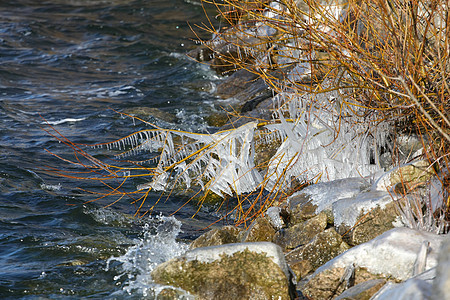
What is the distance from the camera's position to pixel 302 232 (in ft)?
15.6

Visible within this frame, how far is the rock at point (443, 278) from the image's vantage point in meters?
2.46

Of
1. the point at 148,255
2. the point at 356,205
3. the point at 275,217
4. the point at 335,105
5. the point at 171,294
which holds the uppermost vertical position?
the point at 335,105

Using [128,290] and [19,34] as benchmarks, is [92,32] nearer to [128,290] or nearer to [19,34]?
[19,34]

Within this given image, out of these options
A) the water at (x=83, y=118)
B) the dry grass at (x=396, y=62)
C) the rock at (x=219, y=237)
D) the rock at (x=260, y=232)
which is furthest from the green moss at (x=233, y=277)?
the dry grass at (x=396, y=62)

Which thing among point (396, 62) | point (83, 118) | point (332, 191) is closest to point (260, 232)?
point (332, 191)

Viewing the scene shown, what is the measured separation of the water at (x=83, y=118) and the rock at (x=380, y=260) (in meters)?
1.29

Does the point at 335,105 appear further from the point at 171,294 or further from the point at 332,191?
the point at 171,294

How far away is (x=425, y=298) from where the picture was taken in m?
2.91

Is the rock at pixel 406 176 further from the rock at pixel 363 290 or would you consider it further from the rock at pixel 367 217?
the rock at pixel 363 290

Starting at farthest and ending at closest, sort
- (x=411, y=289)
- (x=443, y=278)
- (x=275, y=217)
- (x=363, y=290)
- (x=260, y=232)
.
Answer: (x=275, y=217), (x=260, y=232), (x=363, y=290), (x=411, y=289), (x=443, y=278)

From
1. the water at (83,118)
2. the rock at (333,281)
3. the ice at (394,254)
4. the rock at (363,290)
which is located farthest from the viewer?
the water at (83,118)

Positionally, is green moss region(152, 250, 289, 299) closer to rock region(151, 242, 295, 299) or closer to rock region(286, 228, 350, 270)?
rock region(151, 242, 295, 299)

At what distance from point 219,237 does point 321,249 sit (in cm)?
89

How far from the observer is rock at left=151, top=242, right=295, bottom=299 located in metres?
3.88
